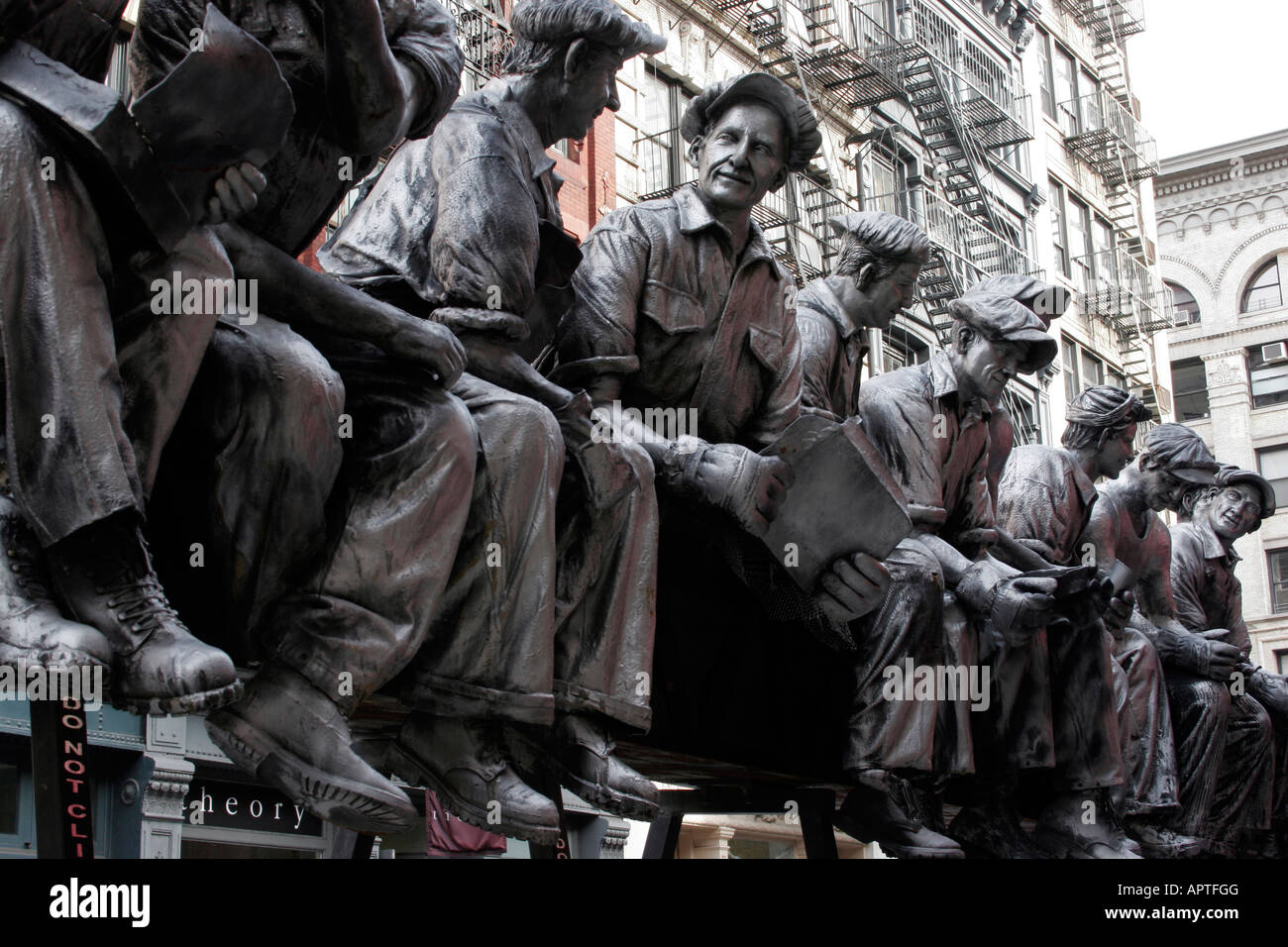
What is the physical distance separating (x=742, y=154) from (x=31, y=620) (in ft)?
12.0

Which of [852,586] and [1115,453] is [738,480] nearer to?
[852,586]

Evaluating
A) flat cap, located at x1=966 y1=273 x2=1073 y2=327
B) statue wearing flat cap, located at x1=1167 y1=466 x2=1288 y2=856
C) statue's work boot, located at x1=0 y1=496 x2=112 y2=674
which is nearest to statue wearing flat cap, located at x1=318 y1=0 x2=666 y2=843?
statue's work boot, located at x1=0 y1=496 x2=112 y2=674

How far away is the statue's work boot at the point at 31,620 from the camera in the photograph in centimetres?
365

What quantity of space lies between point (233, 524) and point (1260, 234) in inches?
1766

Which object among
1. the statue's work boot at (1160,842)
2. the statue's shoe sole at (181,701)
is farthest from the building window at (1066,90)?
the statue's shoe sole at (181,701)

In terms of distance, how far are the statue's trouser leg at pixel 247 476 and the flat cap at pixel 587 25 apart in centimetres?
173

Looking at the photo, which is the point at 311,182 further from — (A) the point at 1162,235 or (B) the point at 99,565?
(A) the point at 1162,235

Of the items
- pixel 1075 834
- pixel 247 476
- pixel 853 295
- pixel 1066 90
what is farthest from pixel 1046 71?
pixel 247 476

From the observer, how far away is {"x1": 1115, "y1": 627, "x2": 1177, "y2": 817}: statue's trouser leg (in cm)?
898

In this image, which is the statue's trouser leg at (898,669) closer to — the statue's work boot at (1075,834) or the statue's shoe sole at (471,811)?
the statue's work boot at (1075,834)

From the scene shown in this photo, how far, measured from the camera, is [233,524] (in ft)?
14.5

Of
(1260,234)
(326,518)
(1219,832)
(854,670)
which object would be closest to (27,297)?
(326,518)

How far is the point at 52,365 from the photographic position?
3.79m

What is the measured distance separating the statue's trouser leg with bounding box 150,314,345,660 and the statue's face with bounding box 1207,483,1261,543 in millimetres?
8264
